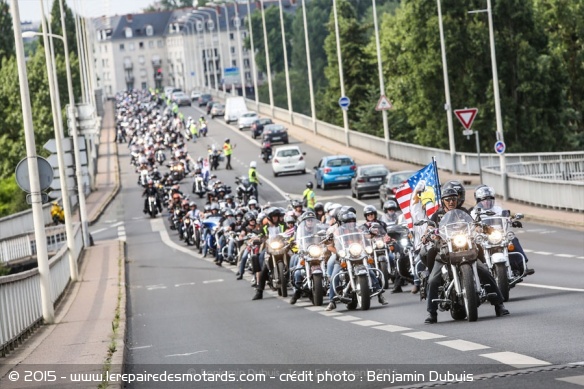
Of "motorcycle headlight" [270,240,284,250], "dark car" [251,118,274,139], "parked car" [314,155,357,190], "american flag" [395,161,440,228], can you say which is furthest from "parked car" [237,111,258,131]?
"american flag" [395,161,440,228]

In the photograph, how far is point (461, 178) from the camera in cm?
6444

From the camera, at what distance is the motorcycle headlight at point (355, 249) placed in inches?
857

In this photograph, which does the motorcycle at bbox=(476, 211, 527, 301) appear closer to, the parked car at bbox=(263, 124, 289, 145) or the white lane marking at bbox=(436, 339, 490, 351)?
the white lane marking at bbox=(436, 339, 490, 351)

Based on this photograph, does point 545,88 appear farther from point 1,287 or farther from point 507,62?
point 1,287

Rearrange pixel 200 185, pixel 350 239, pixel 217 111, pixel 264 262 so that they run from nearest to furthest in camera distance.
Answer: pixel 350 239
pixel 264 262
pixel 200 185
pixel 217 111

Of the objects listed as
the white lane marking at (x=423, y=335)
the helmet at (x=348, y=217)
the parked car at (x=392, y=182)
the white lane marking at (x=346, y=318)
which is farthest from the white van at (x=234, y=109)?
the white lane marking at (x=423, y=335)

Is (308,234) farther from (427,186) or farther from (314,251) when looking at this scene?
(427,186)

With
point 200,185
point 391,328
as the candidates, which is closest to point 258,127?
point 200,185

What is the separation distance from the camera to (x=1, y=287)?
1981cm

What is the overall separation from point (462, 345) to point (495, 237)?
6.21 m

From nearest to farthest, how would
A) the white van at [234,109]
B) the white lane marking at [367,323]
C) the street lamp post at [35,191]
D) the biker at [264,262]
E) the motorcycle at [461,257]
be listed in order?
the motorcycle at [461,257], the white lane marking at [367,323], the street lamp post at [35,191], the biker at [264,262], the white van at [234,109]

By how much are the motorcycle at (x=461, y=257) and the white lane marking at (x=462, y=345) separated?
6.49 feet

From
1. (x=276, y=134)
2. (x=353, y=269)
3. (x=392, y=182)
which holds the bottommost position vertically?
(x=276, y=134)

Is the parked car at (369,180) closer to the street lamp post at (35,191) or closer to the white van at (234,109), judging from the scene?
the street lamp post at (35,191)
